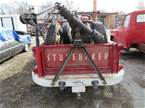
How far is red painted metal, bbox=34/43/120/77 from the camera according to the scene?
3.87 metres

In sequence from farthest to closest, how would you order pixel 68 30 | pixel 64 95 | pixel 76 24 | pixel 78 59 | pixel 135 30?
1. pixel 135 30
2. pixel 68 30
3. pixel 64 95
4. pixel 78 59
5. pixel 76 24

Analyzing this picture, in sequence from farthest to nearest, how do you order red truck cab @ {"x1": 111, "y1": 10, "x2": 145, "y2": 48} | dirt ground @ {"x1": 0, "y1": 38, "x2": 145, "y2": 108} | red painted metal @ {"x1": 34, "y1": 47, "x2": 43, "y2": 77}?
red truck cab @ {"x1": 111, "y1": 10, "x2": 145, "y2": 48}, dirt ground @ {"x1": 0, "y1": 38, "x2": 145, "y2": 108}, red painted metal @ {"x1": 34, "y1": 47, "x2": 43, "y2": 77}

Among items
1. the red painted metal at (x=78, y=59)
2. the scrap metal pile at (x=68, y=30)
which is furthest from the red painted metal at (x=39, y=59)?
the scrap metal pile at (x=68, y=30)

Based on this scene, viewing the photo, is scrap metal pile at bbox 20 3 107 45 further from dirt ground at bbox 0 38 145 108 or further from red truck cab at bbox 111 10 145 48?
red truck cab at bbox 111 10 145 48

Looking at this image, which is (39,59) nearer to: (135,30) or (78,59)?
(78,59)

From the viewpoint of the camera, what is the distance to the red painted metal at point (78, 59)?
3.87 m

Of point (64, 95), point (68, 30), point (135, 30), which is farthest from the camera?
point (135, 30)

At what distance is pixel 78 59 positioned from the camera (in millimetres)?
3943

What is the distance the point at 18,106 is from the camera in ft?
13.6

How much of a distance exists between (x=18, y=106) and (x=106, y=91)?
201 cm

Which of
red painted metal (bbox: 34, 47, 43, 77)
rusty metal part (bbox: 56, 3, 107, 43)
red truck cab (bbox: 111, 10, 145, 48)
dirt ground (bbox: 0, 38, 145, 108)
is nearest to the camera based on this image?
rusty metal part (bbox: 56, 3, 107, 43)

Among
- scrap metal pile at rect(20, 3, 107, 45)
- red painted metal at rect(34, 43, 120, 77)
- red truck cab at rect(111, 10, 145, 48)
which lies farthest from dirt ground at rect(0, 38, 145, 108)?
red truck cab at rect(111, 10, 145, 48)

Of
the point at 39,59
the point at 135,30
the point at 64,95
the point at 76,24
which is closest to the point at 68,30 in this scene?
the point at 76,24

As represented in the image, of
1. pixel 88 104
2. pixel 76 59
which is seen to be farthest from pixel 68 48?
pixel 88 104
